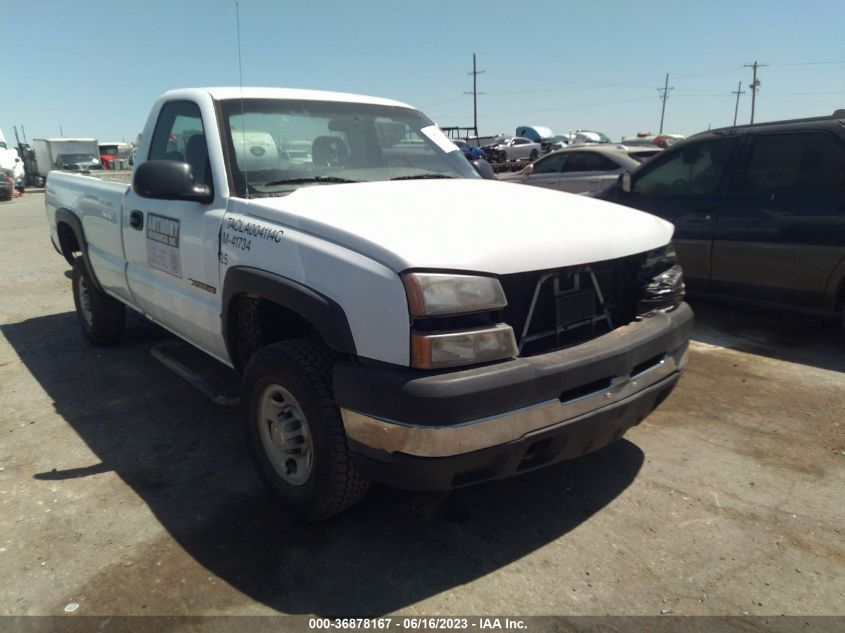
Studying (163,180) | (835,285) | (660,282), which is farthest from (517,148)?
(163,180)

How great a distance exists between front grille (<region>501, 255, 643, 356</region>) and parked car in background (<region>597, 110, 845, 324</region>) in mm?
2787

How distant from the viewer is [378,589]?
238 centimetres

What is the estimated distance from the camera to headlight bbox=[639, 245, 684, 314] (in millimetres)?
2914

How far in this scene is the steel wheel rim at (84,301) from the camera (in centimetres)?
541

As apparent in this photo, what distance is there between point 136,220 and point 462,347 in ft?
9.02

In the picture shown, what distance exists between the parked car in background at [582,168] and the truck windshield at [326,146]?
260 inches

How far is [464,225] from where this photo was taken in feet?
8.05

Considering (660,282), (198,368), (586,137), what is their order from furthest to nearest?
(586,137), (198,368), (660,282)

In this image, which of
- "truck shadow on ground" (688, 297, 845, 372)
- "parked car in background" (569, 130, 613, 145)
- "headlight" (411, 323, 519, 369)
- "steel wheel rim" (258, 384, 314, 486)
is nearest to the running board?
"steel wheel rim" (258, 384, 314, 486)

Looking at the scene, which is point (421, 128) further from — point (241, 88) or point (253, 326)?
point (253, 326)

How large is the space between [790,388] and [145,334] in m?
5.26

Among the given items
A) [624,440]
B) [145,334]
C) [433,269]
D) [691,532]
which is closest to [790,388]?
[624,440]

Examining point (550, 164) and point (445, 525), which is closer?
point (445, 525)

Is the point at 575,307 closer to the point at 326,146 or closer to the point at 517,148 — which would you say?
the point at 326,146
